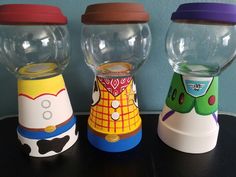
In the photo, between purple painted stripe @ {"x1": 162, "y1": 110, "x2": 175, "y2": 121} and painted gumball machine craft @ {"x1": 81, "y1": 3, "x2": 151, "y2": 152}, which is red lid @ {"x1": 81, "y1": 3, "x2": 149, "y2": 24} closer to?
painted gumball machine craft @ {"x1": 81, "y1": 3, "x2": 151, "y2": 152}

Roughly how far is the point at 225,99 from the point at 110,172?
0.37m

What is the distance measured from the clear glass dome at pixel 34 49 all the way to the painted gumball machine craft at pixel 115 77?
45mm

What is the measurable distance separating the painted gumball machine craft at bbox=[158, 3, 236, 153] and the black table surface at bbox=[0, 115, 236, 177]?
25 mm

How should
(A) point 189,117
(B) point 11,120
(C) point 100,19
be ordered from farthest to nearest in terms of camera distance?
(B) point 11,120 < (A) point 189,117 < (C) point 100,19

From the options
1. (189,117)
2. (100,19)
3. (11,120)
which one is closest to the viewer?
(100,19)

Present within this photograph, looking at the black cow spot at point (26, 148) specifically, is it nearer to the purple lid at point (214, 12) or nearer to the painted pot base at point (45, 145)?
the painted pot base at point (45, 145)

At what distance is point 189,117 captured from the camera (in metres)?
0.44

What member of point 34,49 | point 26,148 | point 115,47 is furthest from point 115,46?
point 26,148

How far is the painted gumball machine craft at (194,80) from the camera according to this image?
15.2 inches

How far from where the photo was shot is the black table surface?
41cm

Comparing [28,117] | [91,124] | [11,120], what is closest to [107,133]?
[91,124]

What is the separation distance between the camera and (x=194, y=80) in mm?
417

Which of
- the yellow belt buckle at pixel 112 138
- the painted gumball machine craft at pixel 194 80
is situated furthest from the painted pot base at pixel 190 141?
the yellow belt buckle at pixel 112 138

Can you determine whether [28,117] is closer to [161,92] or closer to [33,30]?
[33,30]
